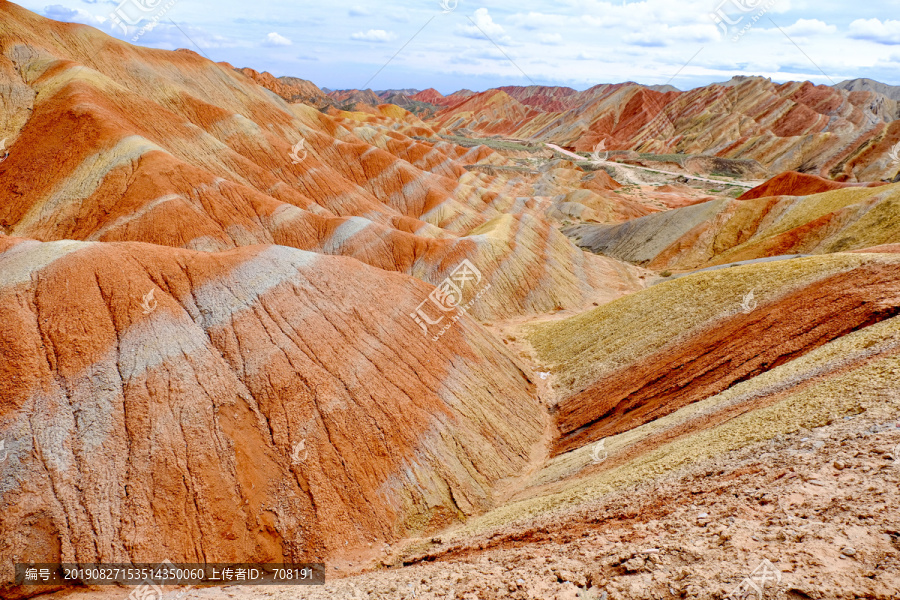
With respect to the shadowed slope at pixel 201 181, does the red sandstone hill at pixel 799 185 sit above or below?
below

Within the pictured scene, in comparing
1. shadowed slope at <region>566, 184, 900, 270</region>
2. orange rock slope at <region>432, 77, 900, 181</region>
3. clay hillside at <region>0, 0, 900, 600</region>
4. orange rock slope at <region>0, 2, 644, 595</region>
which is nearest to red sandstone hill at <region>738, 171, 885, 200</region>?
shadowed slope at <region>566, 184, 900, 270</region>

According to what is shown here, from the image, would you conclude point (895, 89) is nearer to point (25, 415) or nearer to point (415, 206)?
point (415, 206)

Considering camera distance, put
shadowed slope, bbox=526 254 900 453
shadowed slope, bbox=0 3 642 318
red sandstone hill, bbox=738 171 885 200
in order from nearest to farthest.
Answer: shadowed slope, bbox=526 254 900 453
shadowed slope, bbox=0 3 642 318
red sandstone hill, bbox=738 171 885 200

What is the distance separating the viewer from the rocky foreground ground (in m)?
7.64

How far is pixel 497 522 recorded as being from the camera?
1486 cm

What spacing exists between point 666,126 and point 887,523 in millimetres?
159499

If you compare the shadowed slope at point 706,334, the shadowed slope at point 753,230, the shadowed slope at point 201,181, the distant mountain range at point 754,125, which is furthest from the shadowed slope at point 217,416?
the distant mountain range at point 754,125

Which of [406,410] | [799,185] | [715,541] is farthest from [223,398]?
[799,185]

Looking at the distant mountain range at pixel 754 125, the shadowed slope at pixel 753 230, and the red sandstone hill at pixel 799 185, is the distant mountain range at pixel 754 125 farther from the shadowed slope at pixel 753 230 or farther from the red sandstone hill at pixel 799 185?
the shadowed slope at pixel 753 230

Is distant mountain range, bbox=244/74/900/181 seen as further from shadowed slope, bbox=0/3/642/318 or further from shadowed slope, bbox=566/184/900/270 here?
shadowed slope, bbox=0/3/642/318

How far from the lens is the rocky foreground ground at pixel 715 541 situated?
7637mm

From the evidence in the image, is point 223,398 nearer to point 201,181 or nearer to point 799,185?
point 201,181

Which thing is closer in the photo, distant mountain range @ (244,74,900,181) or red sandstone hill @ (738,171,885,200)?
red sandstone hill @ (738,171,885,200)

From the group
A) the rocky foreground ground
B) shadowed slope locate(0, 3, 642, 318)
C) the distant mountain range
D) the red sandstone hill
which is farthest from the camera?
the distant mountain range
